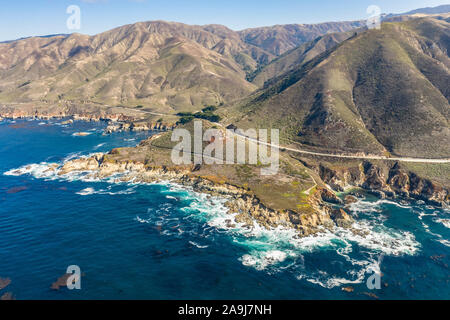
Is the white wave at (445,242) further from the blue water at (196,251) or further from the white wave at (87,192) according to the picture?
the white wave at (87,192)

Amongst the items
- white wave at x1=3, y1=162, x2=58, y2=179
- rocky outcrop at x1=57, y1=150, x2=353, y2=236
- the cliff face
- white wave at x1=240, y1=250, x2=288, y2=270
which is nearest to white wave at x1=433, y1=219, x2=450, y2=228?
the cliff face

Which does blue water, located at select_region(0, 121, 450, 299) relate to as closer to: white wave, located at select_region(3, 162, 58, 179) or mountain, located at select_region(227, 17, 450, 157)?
white wave, located at select_region(3, 162, 58, 179)

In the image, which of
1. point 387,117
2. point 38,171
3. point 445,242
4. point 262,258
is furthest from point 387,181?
point 38,171

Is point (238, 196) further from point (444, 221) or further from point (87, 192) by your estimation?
point (444, 221)

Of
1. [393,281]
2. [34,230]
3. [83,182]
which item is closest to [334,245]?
[393,281]
